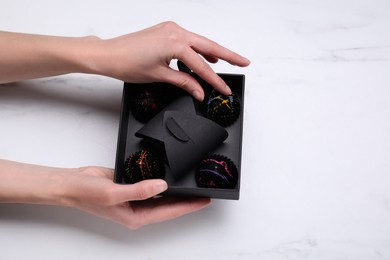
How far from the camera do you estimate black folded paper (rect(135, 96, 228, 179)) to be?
3.43 feet

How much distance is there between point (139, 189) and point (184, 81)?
0.77 ft

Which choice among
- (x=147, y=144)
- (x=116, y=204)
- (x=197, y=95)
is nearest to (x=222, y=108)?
(x=197, y=95)

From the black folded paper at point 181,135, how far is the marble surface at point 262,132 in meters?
0.14

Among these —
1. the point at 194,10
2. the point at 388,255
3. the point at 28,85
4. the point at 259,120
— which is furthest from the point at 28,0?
the point at 388,255

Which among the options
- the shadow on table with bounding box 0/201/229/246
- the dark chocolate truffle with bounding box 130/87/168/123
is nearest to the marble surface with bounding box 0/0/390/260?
the shadow on table with bounding box 0/201/229/246

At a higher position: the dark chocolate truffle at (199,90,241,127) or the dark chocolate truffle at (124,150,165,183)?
the dark chocolate truffle at (199,90,241,127)

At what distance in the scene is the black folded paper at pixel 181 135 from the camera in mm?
1045

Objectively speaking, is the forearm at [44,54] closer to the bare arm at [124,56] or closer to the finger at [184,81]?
the bare arm at [124,56]

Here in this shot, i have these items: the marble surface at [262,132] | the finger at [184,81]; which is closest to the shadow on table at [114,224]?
the marble surface at [262,132]

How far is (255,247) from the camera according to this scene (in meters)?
1.14

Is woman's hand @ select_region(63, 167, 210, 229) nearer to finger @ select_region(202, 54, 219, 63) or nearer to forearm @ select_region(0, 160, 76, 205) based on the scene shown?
forearm @ select_region(0, 160, 76, 205)

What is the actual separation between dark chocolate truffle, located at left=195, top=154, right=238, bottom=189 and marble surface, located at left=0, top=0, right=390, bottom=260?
13cm

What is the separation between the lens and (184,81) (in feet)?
3.58

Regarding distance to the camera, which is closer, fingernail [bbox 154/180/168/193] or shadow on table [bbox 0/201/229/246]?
fingernail [bbox 154/180/168/193]
